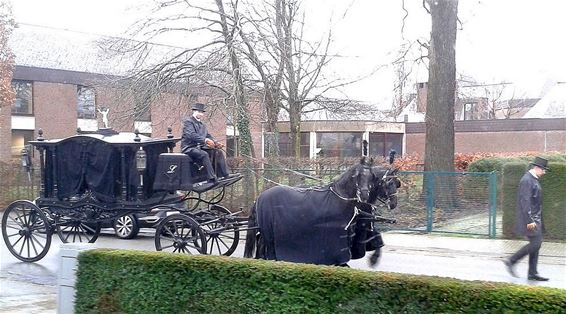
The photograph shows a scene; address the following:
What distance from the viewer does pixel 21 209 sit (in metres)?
13.3

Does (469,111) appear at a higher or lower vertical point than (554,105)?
lower

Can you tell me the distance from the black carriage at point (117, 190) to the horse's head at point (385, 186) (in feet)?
8.25

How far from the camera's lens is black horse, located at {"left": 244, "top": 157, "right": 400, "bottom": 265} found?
9.50 meters

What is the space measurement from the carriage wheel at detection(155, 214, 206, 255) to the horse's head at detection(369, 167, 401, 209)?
2.94 meters

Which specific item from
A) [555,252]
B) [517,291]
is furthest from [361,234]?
[555,252]

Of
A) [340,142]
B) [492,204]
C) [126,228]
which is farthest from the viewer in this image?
[340,142]

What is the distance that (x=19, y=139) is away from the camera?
3669cm

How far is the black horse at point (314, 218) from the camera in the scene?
31.2 feet

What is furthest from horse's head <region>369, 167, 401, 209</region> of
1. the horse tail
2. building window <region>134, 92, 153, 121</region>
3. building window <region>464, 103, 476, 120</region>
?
building window <region>464, 103, 476, 120</region>

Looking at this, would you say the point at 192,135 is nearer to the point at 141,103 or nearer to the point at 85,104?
the point at 141,103

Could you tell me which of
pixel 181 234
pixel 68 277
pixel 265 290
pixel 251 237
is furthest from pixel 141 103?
pixel 265 290

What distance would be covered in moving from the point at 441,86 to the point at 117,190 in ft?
38.1

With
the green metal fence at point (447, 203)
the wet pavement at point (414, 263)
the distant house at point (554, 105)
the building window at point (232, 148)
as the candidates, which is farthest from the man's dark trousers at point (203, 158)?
the distant house at point (554, 105)

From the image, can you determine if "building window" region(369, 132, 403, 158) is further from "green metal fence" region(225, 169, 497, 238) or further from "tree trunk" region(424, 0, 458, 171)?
"green metal fence" region(225, 169, 497, 238)
